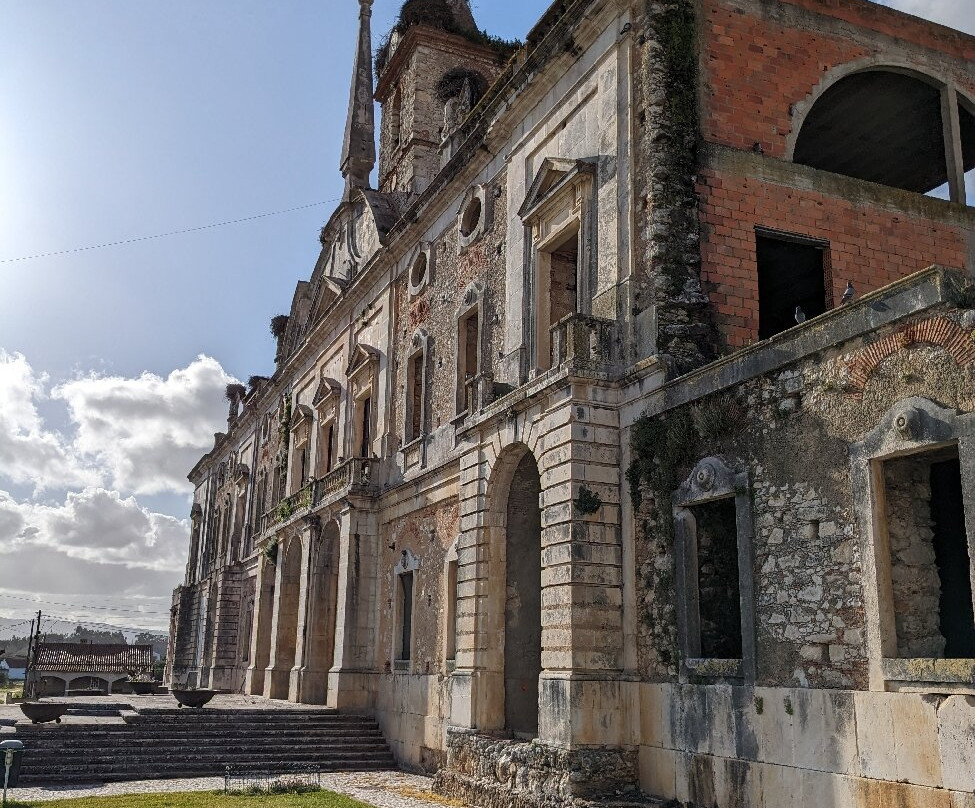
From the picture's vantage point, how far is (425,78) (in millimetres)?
27734

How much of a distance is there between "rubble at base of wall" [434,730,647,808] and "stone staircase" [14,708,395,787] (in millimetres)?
4693

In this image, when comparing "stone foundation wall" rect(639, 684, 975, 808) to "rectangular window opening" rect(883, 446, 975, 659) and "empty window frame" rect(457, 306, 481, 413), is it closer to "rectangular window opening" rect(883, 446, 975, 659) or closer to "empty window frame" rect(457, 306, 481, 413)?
"rectangular window opening" rect(883, 446, 975, 659)

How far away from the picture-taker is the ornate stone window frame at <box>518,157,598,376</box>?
1344 centimetres

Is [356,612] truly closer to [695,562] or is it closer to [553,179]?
[553,179]

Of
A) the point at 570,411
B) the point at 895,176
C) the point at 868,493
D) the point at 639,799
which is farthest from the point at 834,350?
the point at 895,176

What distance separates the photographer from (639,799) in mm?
10414

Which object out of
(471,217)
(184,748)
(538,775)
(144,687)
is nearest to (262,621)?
(144,687)

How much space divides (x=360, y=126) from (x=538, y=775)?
22.7m

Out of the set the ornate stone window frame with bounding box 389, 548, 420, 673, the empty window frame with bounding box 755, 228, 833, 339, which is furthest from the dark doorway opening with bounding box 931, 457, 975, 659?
the ornate stone window frame with bounding box 389, 548, 420, 673

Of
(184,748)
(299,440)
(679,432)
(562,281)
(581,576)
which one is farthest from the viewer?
(299,440)

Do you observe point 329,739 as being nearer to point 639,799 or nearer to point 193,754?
point 193,754

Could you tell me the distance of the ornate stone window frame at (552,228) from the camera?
13438mm

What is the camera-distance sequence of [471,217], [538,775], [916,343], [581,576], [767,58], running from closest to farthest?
[916,343], [538,775], [581,576], [767,58], [471,217]

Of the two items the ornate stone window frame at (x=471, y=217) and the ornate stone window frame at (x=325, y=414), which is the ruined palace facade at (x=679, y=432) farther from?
the ornate stone window frame at (x=325, y=414)
